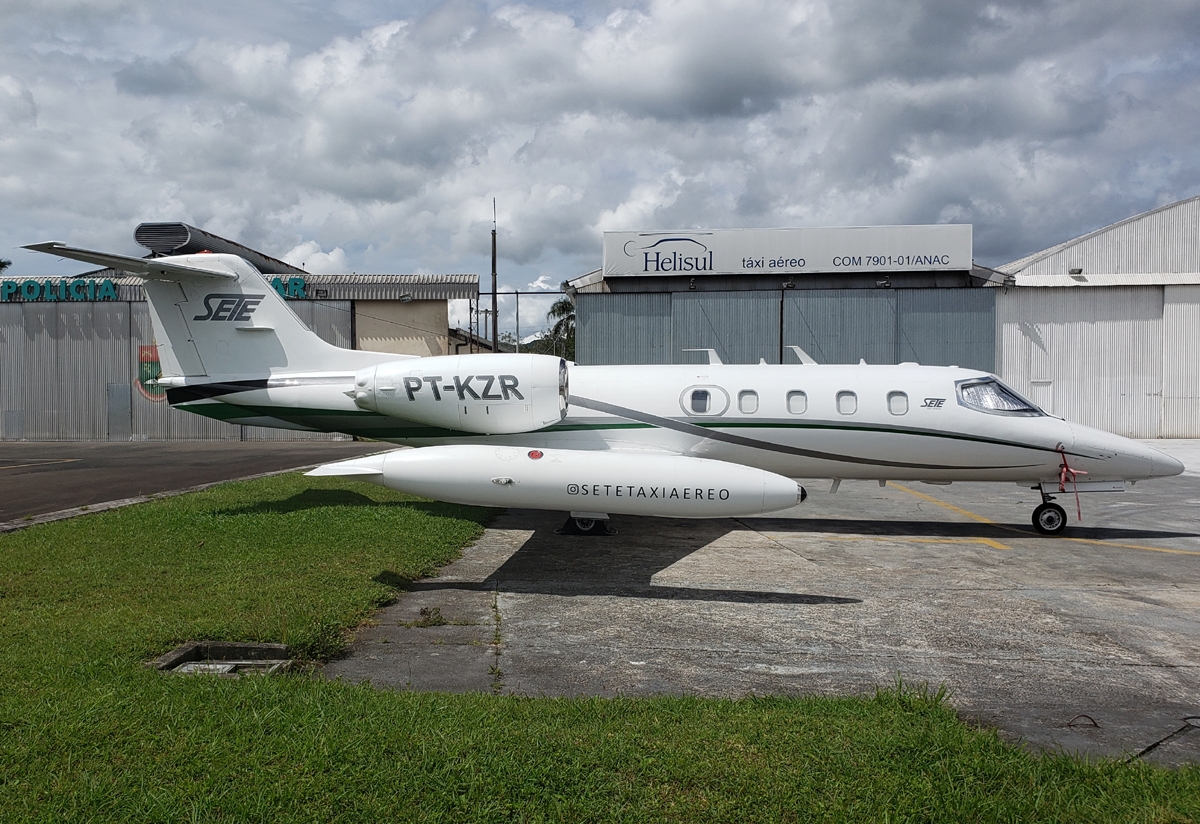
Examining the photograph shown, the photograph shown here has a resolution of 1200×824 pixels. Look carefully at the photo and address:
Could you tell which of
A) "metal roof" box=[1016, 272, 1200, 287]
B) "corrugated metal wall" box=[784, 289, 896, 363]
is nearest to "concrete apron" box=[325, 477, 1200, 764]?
"corrugated metal wall" box=[784, 289, 896, 363]

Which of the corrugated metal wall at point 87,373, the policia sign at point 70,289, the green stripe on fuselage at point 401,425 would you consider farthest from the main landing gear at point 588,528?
the policia sign at point 70,289

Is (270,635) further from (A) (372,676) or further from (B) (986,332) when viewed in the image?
(B) (986,332)

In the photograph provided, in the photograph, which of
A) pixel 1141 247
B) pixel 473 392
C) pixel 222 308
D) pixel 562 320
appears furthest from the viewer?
pixel 562 320

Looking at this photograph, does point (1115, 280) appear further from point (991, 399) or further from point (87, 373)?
point (87, 373)

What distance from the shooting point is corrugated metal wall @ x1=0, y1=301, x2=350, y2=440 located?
33.1 meters

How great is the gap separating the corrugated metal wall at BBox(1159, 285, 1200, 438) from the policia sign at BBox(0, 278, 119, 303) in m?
42.4

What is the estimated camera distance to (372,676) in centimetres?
548

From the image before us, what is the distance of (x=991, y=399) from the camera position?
11.4 metres

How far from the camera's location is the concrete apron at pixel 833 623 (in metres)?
5.30

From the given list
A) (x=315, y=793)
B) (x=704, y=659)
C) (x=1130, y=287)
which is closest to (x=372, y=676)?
(x=315, y=793)

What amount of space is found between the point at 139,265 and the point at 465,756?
9133mm

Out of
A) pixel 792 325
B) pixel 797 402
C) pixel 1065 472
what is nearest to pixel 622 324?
pixel 792 325

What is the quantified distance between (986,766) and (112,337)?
37473 millimetres

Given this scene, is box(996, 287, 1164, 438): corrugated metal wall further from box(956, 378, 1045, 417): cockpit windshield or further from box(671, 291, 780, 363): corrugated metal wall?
box(956, 378, 1045, 417): cockpit windshield
